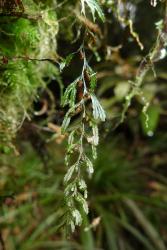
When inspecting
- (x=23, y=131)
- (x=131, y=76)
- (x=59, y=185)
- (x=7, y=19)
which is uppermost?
(x=131, y=76)

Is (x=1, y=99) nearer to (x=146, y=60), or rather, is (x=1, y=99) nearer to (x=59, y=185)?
(x=146, y=60)

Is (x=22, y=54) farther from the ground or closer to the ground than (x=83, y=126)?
farther from the ground

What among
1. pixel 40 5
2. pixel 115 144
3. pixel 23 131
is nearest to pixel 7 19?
pixel 40 5

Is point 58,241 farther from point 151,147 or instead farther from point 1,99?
point 1,99

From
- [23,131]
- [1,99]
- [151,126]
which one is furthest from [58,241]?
[1,99]

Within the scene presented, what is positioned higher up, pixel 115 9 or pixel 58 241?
pixel 115 9

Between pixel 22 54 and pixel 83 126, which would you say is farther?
pixel 22 54

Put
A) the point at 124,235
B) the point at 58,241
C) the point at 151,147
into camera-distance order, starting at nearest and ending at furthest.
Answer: the point at 58,241 < the point at 124,235 < the point at 151,147

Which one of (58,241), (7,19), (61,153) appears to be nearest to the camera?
(7,19)

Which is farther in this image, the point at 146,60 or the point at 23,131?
the point at 23,131
